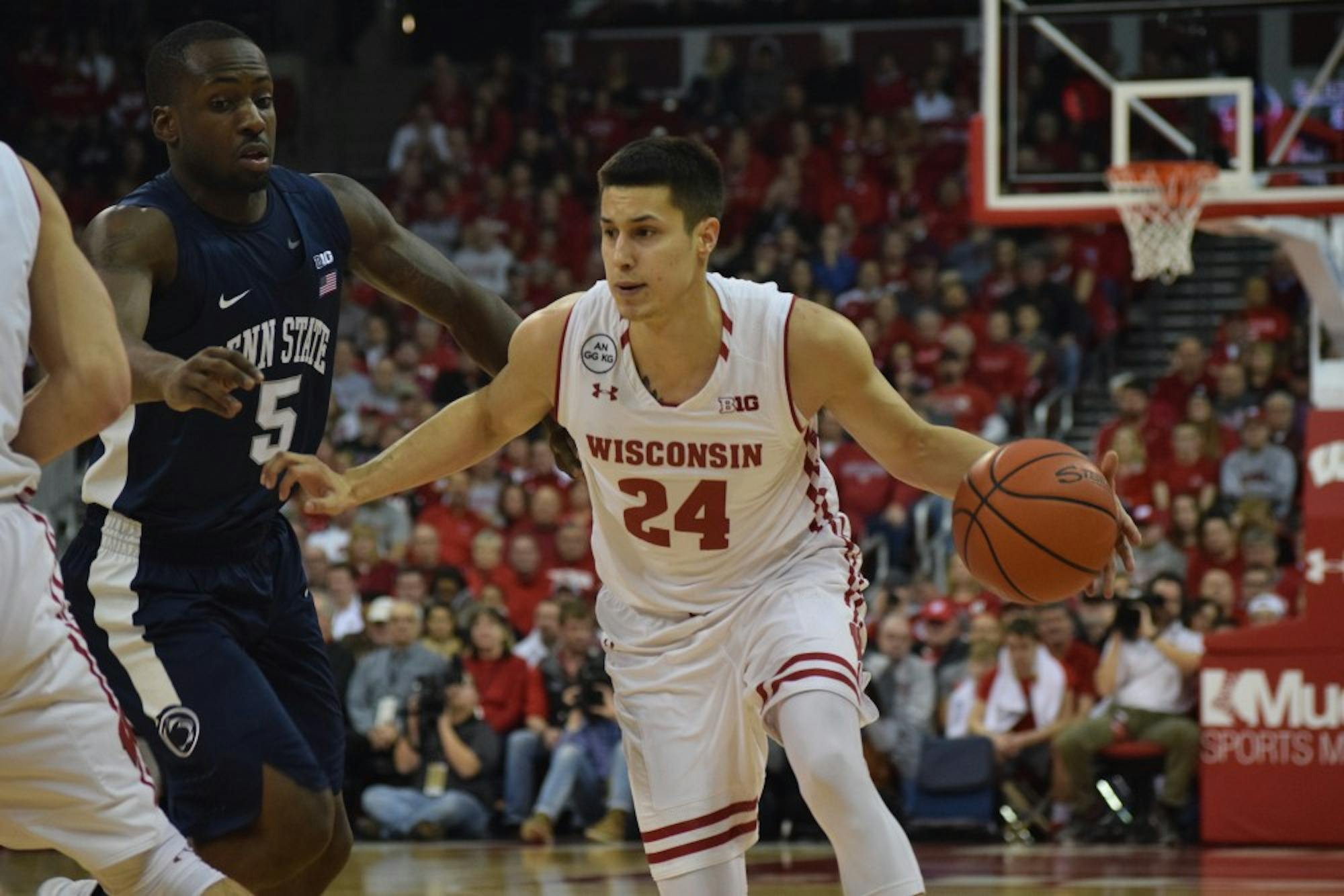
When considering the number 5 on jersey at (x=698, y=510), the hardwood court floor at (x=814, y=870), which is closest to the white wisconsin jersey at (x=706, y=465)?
the number 5 on jersey at (x=698, y=510)

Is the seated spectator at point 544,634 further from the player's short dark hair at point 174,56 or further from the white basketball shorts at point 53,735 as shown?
the white basketball shorts at point 53,735

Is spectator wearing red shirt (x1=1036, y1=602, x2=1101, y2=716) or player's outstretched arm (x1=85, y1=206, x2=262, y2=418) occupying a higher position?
player's outstretched arm (x1=85, y1=206, x2=262, y2=418)

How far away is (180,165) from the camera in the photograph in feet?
17.0

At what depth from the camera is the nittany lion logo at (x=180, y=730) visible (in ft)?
16.0

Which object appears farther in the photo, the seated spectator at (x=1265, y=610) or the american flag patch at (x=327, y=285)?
the seated spectator at (x=1265, y=610)

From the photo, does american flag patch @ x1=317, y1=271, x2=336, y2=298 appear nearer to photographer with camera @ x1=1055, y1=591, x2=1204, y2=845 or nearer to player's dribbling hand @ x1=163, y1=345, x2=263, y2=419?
player's dribbling hand @ x1=163, y1=345, x2=263, y2=419

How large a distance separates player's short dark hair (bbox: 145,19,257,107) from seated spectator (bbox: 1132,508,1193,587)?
28.4 feet

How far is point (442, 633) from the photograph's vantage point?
1280 cm

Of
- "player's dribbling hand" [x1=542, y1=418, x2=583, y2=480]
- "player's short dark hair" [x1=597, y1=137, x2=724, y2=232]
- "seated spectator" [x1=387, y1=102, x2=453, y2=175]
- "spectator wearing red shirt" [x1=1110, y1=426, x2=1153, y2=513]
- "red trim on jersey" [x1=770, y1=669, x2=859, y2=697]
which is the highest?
"seated spectator" [x1=387, y1=102, x2=453, y2=175]

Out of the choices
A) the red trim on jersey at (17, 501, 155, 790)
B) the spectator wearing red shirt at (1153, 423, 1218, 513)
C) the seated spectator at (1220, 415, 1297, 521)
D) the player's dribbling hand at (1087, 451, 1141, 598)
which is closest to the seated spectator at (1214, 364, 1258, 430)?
the spectator wearing red shirt at (1153, 423, 1218, 513)

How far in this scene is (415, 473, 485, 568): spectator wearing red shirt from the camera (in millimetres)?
14594

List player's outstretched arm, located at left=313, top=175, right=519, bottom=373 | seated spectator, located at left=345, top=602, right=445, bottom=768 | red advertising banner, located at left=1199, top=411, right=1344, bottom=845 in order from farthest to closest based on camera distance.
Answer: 1. seated spectator, located at left=345, top=602, right=445, bottom=768
2. red advertising banner, located at left=1199, top=411, right=1344, bottom=845
3. player's outstretched arm, located at left=313, top=175, right=519, bottom=373

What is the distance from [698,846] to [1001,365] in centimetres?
1093

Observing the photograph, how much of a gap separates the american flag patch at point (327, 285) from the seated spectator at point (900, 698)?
7034 millimetres
